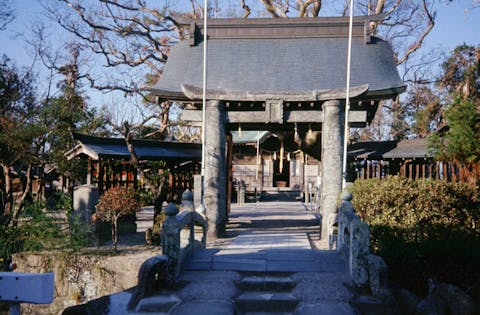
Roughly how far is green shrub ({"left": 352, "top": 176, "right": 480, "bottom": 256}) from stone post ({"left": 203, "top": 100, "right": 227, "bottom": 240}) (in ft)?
11.0

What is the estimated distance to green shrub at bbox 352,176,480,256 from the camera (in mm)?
7664

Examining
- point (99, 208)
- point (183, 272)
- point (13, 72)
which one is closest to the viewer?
point (183, 272)

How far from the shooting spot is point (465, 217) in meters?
8.20

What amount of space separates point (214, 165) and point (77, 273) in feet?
14.0

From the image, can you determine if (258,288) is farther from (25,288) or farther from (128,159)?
(128,159)

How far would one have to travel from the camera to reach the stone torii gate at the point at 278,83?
9672mm

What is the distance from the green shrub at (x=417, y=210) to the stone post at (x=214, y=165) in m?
3.35

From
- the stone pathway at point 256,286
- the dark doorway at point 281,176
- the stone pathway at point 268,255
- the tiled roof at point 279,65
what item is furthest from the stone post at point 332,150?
the dark doorway at point 281,176

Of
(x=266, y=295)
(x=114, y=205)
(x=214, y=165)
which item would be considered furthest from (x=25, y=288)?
(x=114, y=205)

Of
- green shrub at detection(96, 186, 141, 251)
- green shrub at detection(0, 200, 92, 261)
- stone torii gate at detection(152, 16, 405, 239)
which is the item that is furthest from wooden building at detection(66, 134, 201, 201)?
stone torii gate at detection(152, 16, 405, 239)

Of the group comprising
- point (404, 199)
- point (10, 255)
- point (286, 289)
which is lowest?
point (10, 255)

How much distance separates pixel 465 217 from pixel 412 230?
145cm

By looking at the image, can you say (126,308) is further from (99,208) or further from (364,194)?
(99,208)

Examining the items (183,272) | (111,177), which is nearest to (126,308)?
(183,272)
